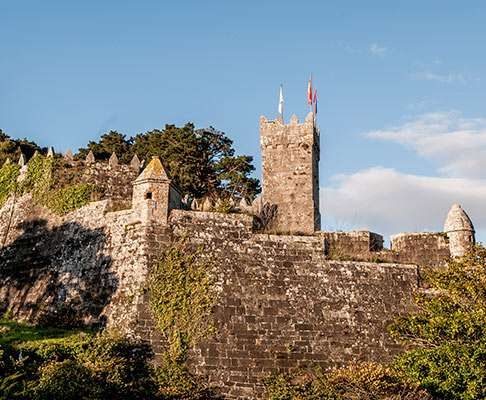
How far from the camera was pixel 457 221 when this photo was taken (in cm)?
2245

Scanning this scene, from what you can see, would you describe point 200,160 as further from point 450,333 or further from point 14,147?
point 450,333

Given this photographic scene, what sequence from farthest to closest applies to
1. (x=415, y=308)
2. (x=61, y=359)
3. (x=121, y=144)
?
(x=121, y=144), (x=415, y=308), (x=61, y=359)

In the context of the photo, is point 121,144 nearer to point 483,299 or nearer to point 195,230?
point 195,230

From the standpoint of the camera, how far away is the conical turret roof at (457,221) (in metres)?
22.4

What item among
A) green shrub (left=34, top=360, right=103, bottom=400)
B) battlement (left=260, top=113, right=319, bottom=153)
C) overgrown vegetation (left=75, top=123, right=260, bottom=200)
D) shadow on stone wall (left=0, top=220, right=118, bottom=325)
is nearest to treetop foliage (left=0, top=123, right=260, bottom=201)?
overgrown vegetation (left=75, top=123, right=260, bottom=200)

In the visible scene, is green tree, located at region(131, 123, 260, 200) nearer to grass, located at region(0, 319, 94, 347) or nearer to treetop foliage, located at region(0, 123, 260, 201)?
treetop foliage, located at region(0, 123, 260, 201)

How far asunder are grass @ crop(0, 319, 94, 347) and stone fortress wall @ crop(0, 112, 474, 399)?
0.96 m

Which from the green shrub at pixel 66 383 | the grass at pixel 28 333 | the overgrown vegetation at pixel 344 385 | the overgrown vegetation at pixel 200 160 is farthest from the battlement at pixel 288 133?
the green shrub at pixel 66 383

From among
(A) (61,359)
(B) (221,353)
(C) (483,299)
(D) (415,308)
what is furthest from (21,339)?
(C) (483,299)

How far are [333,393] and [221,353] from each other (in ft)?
10.9

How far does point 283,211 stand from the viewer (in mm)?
27062

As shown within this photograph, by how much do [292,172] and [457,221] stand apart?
7.79 m

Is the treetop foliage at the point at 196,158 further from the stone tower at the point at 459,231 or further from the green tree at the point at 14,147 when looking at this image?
the stone tower at the point at 459,231

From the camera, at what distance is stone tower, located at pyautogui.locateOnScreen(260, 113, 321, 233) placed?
26969 mm
